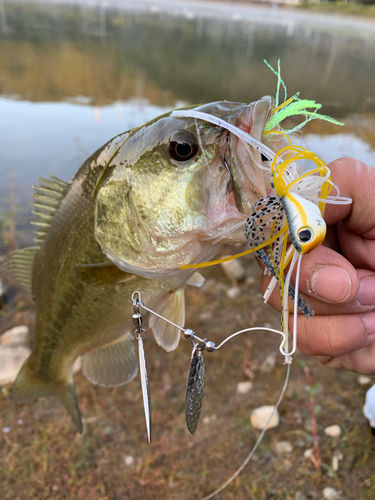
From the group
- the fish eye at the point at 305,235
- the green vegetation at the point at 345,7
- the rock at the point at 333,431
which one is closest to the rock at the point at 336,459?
the rock at the point at 333,431

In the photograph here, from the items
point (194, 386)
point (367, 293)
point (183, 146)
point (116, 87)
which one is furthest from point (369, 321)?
point (116, 87)

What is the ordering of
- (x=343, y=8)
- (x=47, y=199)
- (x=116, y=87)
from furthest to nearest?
→ 1. (x=343, y=8)
2. (x=116, y=87)
3. (x=47, y=199)

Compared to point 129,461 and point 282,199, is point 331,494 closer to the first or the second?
point 129,461

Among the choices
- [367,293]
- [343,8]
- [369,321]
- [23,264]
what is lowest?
[23,264]

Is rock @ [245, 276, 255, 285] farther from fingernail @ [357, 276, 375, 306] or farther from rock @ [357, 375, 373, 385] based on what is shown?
fingernail @ [357, 276, 375, 306]

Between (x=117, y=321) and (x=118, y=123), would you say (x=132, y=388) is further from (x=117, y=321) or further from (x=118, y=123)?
(x=118, y=123)

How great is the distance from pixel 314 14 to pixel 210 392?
52901mm

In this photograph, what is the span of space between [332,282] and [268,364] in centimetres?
203

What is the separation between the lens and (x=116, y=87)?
9.90 meters

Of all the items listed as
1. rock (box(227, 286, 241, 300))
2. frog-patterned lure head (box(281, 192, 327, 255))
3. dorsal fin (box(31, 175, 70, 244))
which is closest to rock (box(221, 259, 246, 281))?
rock (box(227, 286, 241, 300))

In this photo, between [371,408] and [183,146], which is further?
[371,408]

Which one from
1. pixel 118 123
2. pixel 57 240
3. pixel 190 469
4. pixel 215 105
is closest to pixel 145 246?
pixel 215 105

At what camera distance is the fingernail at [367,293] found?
3.86ft

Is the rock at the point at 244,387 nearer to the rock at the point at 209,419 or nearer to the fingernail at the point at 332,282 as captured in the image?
the rock at the point at 209,419
